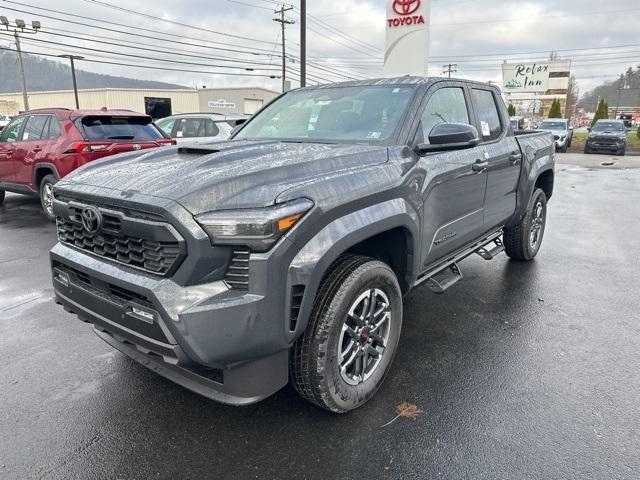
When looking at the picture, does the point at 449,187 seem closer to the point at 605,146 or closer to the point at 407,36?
the point at 407,36

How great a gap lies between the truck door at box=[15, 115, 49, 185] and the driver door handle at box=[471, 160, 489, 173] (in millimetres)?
6818

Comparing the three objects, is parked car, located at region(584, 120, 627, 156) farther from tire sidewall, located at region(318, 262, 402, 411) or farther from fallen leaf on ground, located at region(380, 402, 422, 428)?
fallen leaf on ground, located at region(380, 402, 422, 428)

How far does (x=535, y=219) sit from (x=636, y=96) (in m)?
101

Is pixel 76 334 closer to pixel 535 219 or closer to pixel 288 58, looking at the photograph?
pixel 535 219

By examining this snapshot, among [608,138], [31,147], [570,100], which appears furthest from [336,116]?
[570,100]

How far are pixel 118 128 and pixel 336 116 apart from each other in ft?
17.8

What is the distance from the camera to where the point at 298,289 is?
7.13 feet

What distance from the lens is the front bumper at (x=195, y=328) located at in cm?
200

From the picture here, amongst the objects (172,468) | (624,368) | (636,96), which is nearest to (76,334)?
(172,468)

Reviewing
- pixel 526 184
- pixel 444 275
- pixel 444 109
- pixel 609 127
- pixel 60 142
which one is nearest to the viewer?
pixel 444 109

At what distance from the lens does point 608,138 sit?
23.5 m

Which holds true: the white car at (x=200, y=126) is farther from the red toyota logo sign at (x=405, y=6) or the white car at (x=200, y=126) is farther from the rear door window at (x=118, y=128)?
the red toyota logo sign at (x=405, y=6)

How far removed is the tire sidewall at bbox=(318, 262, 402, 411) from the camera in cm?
241

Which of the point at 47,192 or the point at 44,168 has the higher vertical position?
the point at 44,168
